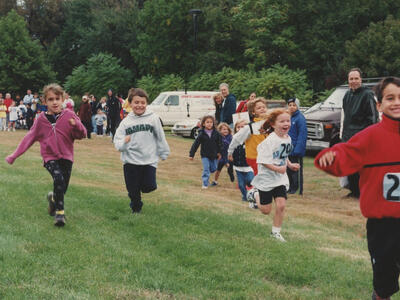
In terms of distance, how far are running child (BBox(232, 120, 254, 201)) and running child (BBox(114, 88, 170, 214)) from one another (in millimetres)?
2396

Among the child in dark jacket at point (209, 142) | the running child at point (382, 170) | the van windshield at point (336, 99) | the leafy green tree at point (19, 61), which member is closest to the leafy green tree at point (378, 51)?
the van windshield at point (336, 99)

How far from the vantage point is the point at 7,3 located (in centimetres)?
6219

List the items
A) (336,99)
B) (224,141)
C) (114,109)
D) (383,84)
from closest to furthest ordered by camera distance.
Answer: (383,84) → (224,141) → (336,99) → (114,109)

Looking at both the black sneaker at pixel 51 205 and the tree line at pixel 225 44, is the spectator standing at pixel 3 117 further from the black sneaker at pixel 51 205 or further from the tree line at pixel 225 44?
the black sneaker at pixel 51 205

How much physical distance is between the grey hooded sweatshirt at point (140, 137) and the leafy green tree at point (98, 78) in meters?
39.1

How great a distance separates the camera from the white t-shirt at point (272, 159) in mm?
7555

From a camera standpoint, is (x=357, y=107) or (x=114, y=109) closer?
(x=357, y=107)

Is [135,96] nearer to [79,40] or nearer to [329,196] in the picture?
[329,196]

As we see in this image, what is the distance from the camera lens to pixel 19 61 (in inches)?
2051

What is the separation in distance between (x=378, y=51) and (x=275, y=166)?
31.1 metres

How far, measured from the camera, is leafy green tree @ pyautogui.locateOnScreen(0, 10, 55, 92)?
2008 inches

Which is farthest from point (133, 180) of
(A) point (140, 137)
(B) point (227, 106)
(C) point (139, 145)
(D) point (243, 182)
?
(B) point (227, 106)

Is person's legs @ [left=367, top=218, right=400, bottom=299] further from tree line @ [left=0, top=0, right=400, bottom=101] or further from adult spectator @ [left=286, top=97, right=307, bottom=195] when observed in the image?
tree line @ [left=0, top=0, right=400, bottom=101]

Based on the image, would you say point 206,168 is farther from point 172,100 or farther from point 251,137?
point 172,100
